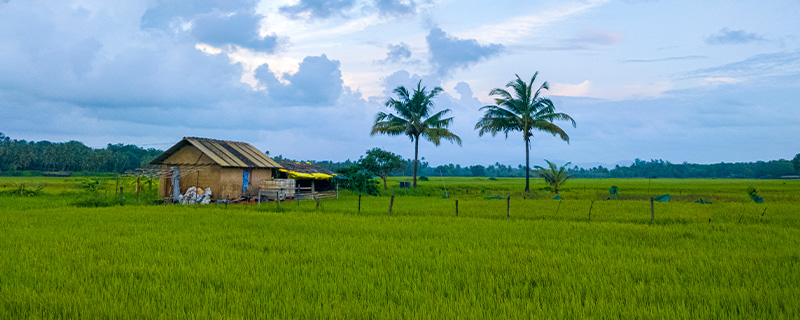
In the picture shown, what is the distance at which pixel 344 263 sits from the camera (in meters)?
7.67

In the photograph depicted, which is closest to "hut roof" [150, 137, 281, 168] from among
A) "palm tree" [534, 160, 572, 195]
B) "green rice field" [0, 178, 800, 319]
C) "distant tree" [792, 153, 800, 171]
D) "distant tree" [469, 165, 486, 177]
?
"green rice field" [0, 178, 800, 319]

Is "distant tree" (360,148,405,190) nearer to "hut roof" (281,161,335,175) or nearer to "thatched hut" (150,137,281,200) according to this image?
"hut roof" (281,161,335,175)

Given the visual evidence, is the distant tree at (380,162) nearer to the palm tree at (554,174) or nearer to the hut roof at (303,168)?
the hut roof at (303,168)

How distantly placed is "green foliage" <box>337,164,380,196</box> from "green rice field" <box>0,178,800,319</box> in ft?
57.4

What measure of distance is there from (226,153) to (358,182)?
30.3ft

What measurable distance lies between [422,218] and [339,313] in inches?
376

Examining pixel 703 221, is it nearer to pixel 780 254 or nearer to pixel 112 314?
pixel 780 254

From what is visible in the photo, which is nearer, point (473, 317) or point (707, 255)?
point (473, 317)

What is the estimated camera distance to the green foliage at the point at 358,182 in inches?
1208

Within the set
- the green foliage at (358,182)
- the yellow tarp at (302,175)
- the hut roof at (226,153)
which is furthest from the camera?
the green foliage at (358,182)

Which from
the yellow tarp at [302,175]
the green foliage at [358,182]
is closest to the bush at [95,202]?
the yellow tarp at [302,175]

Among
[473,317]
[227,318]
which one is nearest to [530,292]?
[473,317]

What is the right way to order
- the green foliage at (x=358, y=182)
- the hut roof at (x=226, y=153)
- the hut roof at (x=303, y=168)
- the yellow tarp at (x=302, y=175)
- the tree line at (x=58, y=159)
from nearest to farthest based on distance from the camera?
the hut roof at (x=226, y=153) < the yellow tarp at (x=302, y=175) < the hut roof at (x=303, y=168) < the green foliage at (x=358, y=182) < the tree line at (x=58, y=159)

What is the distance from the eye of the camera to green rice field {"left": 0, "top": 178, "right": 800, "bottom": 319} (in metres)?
5.14
